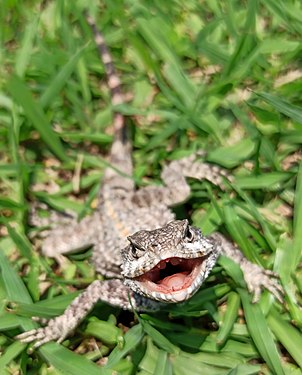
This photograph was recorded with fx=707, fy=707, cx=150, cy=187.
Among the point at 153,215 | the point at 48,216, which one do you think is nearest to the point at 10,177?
the point at 48,216

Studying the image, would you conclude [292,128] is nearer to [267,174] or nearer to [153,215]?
[267,174]

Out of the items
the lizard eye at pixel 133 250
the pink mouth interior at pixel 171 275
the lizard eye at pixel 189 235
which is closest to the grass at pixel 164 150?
the pink mouth interior at pixel 171 275

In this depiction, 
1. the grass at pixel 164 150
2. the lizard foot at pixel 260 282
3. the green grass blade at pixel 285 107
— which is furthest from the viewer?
the green grass blade at pixel 285 107

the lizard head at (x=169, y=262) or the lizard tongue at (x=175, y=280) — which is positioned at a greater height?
the lizard head at (x=169, y=262)

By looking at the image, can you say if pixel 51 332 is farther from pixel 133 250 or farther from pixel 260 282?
pixel 260 282

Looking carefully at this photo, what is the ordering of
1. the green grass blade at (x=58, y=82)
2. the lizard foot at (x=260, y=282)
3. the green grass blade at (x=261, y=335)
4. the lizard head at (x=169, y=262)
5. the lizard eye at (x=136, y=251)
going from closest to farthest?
the lizard head at (x=169, y=262)
the lizard eye at (x=136, y=251)
the green grass blade at (x=261, y=335)
the lizard foot at (x=260, y=282)
the green grass blade at (x=58, y=82)

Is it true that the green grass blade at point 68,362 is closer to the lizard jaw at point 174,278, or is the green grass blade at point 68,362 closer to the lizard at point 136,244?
the lizard at point 136,244

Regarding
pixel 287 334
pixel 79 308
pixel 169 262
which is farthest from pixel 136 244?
pixel 287 334
